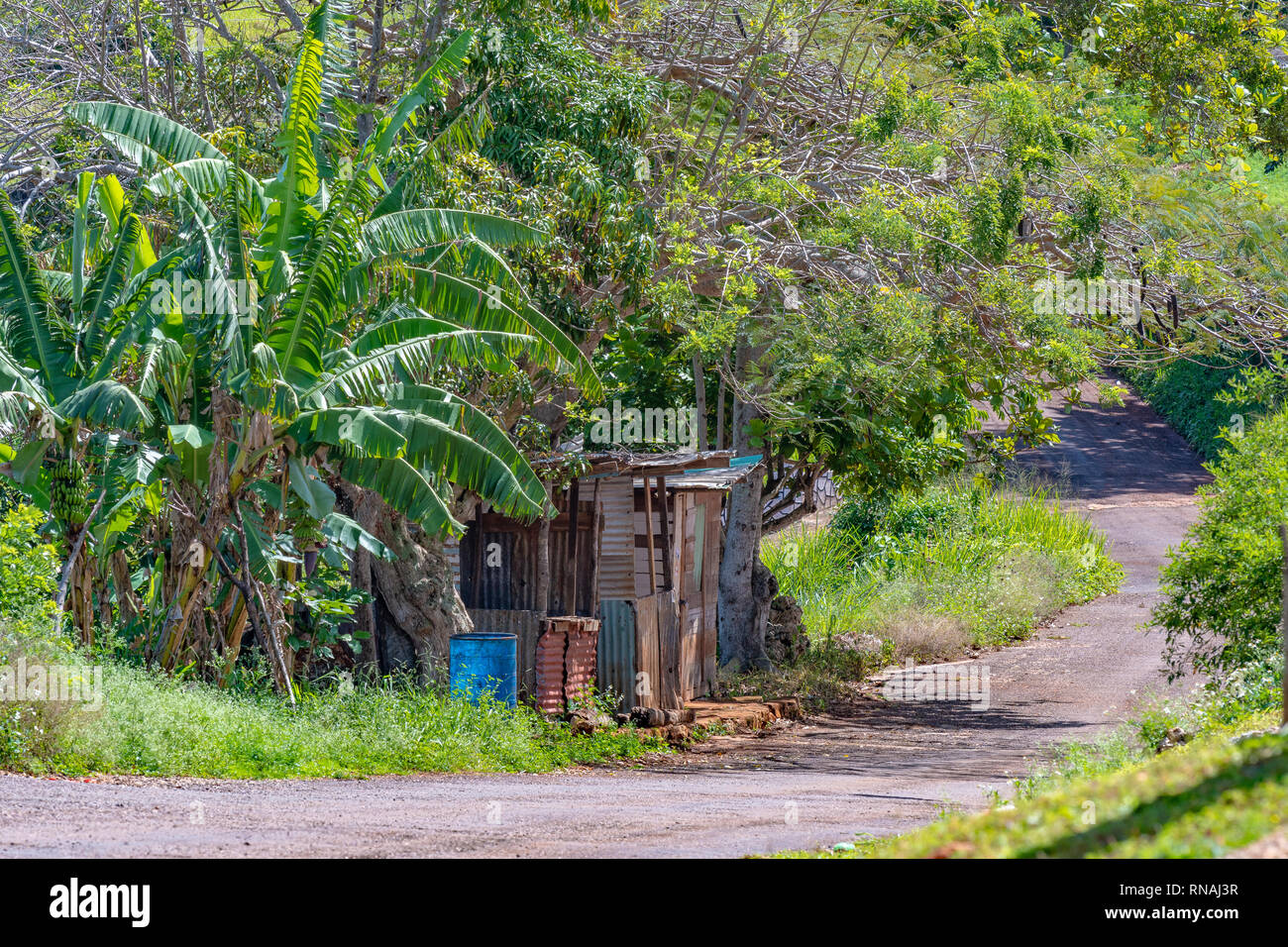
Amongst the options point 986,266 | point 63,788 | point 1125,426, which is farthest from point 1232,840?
point 1125,426

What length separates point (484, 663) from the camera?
13203 mm

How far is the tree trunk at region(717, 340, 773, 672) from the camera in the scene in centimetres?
1872

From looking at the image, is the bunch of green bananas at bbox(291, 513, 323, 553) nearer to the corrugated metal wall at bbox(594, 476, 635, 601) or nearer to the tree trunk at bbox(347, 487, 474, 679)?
the tree trunk at bbox(347, 487, 474, 679)

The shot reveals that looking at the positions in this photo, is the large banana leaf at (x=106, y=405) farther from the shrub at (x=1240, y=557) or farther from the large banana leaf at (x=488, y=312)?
the shrub at (x=1240, y=557)

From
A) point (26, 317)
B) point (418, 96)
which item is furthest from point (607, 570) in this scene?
point (26, 317)

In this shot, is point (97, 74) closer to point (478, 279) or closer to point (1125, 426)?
point (478, 279)

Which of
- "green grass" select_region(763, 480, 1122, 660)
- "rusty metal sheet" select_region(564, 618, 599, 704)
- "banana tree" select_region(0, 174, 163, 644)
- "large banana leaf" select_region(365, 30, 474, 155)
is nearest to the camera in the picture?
"banana tree" select_region(0, 174, 163, 644)

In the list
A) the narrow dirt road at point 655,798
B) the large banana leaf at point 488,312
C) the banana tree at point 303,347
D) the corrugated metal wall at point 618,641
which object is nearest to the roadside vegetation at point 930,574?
the narrow dirt road at point 655,798

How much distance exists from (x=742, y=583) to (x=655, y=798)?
8922 mm

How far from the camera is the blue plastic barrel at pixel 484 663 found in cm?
1316

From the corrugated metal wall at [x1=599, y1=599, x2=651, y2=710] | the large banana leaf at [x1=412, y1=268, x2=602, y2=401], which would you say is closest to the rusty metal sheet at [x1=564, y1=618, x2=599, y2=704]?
the corrugated metal wall at [x1=599, y1=599, x2=651, y2=710]

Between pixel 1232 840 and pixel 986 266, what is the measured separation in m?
10.7

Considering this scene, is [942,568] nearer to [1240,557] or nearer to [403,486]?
[1240,557]

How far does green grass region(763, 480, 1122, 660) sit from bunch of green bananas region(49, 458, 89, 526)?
12.4 m
